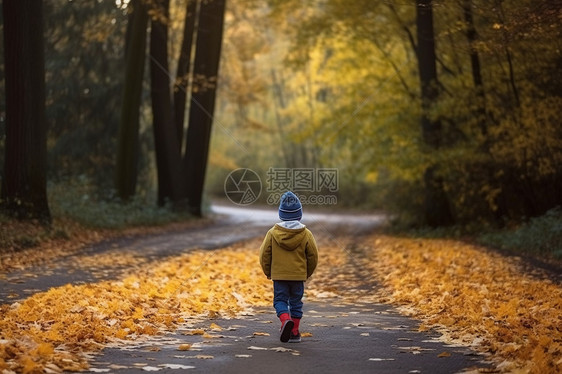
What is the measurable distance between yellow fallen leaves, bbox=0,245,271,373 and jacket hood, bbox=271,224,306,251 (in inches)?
48.8

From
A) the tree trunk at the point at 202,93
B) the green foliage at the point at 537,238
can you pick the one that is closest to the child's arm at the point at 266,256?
the green foliage at the point at 537,238

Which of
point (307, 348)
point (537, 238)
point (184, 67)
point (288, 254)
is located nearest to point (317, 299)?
point (288, 254)

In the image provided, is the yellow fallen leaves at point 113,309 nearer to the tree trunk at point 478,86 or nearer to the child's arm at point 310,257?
the child's arm at point 310,257

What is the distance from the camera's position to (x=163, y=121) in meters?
30.6

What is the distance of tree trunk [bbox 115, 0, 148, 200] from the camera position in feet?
90.3

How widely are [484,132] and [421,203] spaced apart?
15.1 feet

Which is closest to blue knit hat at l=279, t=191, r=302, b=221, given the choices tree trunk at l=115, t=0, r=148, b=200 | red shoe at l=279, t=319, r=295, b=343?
red shoe at l=279, t=319, r=295, b=343

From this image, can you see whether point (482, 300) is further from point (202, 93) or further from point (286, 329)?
point (202, 93)

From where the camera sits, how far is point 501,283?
42.0 ft

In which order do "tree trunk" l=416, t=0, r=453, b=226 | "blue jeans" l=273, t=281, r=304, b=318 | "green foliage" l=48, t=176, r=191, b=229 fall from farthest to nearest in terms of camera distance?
"tree trunk" l=416, t=0, r=453, b=226, "green foliage" l=48, t=176, r=191, b=229, "blue jeans" l=273, t=281, r=304, b=318

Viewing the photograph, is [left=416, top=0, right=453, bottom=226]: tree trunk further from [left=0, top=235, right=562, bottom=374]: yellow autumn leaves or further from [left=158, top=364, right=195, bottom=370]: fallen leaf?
[left=158, top=364, right=195, bottom=370]: fallen leaf

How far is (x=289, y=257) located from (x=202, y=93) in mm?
23328

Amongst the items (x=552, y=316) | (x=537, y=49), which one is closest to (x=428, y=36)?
(x=537, y=49)

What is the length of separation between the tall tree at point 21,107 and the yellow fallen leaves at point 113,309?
5234mm
